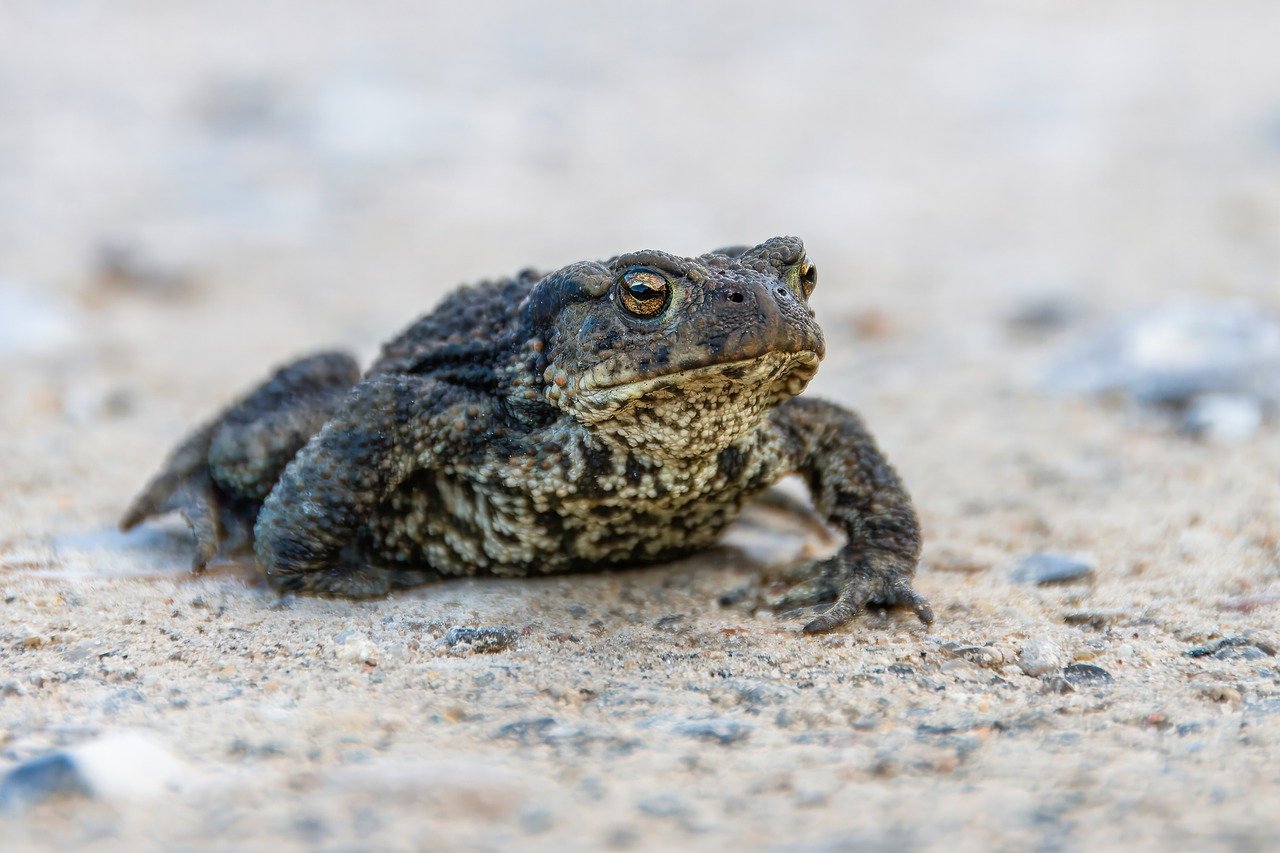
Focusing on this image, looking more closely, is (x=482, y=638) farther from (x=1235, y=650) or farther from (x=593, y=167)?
(x=593, y=167)

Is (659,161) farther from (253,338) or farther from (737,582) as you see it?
(737,582)

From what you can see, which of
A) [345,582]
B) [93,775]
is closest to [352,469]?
[345,582]

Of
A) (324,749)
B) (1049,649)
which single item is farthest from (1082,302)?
(324,749)

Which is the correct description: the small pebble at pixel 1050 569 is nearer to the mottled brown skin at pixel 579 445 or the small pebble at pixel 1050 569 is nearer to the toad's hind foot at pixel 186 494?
the mottled brown skin at pixel 579 445

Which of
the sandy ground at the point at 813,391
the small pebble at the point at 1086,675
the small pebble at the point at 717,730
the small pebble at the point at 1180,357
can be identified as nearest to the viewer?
the sandy ground at the point at 813,391

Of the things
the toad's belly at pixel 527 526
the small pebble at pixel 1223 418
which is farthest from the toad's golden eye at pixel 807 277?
the small pebble at pixel 1223 418

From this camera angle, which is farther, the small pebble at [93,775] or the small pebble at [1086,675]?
the small pebble at [1086,675]
